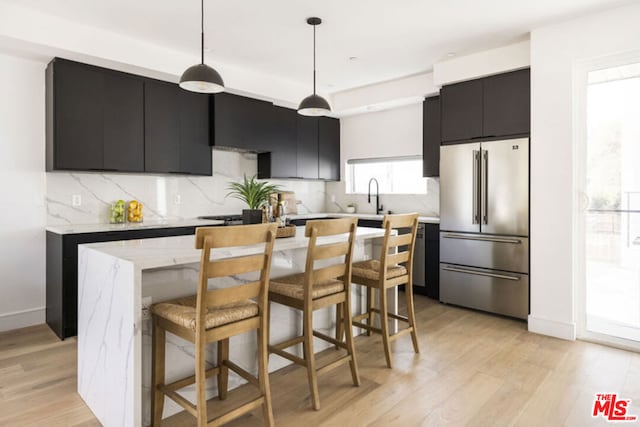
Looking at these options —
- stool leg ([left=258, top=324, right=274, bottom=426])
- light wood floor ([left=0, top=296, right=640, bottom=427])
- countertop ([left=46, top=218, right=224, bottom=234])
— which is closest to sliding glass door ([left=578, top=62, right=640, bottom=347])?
light wood floor ([left=0, top=296, right=640, bottom=427])

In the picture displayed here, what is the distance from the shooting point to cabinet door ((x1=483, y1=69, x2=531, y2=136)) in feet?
12.4

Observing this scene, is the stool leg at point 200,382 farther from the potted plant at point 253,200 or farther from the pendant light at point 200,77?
the pendant light at point 200,77

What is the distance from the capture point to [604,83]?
3.31m

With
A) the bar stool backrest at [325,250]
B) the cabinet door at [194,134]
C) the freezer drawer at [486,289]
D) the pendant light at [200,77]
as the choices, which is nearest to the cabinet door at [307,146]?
the cabinet door at [194,134]

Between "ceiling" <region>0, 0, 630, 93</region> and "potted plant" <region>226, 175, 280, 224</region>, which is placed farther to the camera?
"ceiling" <region>0, 0, 630, 93</region>

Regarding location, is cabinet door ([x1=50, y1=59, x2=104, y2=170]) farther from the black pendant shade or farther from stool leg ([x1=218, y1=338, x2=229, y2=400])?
stool leg ([x1=218, y1=338, x2=229, y2=400])

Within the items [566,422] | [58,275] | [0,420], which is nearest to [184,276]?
[0,420]

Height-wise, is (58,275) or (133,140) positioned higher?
(133,140)

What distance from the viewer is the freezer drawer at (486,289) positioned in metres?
3.80

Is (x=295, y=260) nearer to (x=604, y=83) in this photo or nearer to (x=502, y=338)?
(x=502, y=338)

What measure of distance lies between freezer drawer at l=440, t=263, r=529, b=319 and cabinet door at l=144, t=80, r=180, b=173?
3114 millimetres

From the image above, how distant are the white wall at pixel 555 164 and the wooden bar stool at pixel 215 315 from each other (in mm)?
2695

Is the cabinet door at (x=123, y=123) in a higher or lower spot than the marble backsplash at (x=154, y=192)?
higher

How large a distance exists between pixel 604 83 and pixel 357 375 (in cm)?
304
